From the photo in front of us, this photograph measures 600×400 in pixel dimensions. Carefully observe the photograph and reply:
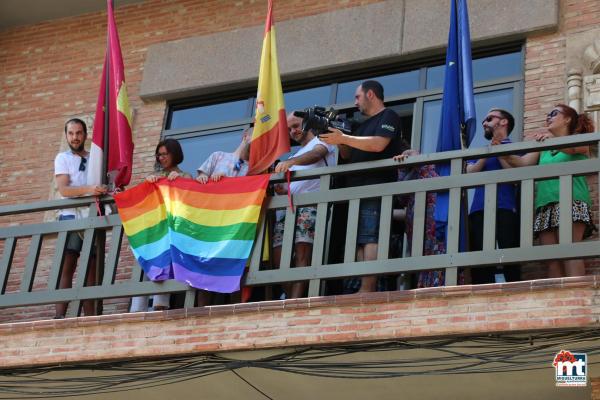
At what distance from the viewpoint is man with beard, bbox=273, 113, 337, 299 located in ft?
29.9

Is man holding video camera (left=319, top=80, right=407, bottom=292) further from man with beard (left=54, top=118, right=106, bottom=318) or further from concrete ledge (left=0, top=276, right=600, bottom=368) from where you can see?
man with beard (left=54, top=118, right=106, bottom=318)

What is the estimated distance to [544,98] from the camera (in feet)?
33.6

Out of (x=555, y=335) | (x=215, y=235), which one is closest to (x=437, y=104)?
(x=215, y=235)

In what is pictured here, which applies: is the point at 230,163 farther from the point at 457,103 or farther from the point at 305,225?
the point at 457,103

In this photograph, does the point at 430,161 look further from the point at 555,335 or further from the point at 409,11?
the point at 409,11

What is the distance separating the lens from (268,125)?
9.73 meters

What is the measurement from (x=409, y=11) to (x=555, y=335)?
4.36m

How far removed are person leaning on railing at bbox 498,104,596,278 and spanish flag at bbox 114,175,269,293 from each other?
2017 mm

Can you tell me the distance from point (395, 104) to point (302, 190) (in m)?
1.94

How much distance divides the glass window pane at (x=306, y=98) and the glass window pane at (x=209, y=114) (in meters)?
0.47

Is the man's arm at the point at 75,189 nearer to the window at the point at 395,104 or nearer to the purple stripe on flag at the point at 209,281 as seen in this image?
the purple stripe on flag at the point at 209,281

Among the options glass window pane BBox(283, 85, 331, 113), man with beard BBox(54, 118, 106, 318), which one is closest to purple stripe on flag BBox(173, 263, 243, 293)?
man with beard BBox(54, 118, 106, 318)

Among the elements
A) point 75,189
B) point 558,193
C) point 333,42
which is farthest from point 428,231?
point 333,42

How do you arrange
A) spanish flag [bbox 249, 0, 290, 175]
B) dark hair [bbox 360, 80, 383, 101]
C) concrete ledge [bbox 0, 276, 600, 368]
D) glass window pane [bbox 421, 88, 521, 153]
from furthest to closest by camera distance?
glass window pane [bbox 421, 88, 521, 153] < spanish flag [bbox 249, 0, 290, 175] < dark hair [bbox 360, 80, 383, 101] < concrete ledge [bbox 0, 276, 600, 368]
